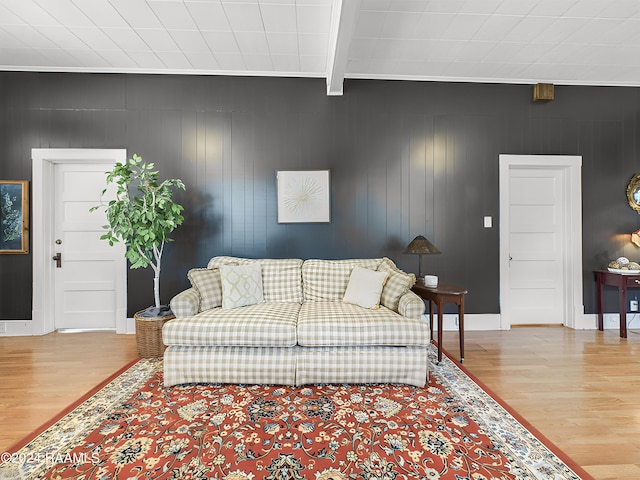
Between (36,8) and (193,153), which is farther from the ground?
(36,8)

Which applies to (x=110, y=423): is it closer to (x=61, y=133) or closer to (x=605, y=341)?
(x=61, y=133)

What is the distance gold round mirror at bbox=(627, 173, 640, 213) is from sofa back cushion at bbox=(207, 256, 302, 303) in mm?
4036

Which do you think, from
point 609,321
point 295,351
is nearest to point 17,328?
point 295,351

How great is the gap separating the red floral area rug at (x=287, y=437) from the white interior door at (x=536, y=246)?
2.23m

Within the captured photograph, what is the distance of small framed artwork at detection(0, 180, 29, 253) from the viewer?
3594 millimetres

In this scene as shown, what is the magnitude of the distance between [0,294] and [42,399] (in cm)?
220

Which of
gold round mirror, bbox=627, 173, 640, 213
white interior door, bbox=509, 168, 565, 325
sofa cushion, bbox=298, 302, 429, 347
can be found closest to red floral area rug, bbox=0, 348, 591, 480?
sofa cushion, bbox=298, 302, 429, 347

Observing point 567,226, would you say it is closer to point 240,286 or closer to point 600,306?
point 600,306

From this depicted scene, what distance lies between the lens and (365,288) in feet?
9.34

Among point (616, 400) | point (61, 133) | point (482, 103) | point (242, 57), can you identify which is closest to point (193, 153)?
point (242, 57)

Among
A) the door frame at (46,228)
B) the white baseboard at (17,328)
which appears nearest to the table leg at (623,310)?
the door frame at (46,228)

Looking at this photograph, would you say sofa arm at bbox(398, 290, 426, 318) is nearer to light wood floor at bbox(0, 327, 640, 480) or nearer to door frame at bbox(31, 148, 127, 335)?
light wood floor at bbox(0, 327, 640, 480)

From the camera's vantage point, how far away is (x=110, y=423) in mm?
1923

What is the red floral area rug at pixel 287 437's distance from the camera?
1.54 m
